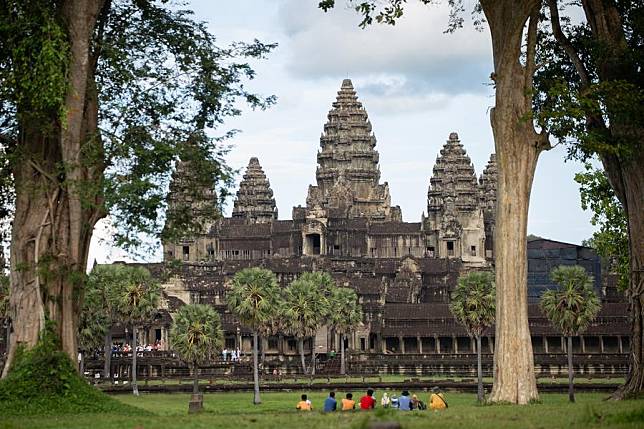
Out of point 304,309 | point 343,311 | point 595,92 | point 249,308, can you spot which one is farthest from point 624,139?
point 343,311

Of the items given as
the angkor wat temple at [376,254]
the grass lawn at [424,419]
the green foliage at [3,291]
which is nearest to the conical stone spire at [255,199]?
the angkor wat temple at [376,254]

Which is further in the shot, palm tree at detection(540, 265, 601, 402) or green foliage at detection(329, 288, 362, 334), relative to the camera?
green foliage at detection(329, 288, 362, 334)

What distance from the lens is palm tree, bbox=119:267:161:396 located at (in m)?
66.9

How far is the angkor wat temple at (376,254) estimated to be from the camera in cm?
9019

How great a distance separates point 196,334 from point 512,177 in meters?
37.0

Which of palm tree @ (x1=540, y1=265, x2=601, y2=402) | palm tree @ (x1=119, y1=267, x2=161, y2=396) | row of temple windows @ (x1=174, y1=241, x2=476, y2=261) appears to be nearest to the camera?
palm tree @ (x1=540, y1=265, x2=601, y2=402)

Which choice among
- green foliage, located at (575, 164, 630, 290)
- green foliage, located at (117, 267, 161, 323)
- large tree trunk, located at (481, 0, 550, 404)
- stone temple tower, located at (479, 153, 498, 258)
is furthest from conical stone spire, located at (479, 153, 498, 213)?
large tree trunk, located at (481, 0, 550, 404)

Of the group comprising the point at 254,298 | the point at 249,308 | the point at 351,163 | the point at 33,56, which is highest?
the point at 351,163

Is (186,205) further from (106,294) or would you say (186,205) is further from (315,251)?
(315,251)

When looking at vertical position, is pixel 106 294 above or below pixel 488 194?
below

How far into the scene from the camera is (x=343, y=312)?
82812 mm

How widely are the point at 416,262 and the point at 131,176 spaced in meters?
90.9

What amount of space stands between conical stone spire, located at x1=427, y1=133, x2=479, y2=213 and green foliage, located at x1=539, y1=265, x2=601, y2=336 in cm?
7602

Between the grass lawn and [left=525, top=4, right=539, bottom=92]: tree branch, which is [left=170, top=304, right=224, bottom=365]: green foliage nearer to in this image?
[left=525, top=4, right=539, bottom=92]: tree branch
